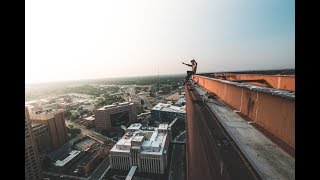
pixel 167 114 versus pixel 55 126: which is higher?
pixel 167 114

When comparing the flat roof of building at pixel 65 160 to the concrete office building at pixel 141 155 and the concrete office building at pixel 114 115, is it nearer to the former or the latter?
the concrete office building at pixel 141 155

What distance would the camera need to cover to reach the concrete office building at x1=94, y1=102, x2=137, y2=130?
5534cm

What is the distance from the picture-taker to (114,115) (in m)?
58.2

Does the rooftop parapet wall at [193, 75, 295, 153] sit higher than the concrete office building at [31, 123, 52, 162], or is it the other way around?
the rooftop parapet wall at [193, 75, 295, 153]

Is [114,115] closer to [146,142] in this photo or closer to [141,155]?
[146,142]

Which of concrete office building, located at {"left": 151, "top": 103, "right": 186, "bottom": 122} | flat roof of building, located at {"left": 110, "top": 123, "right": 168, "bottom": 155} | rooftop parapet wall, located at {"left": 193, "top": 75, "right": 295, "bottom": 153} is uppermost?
rooftop parapet wall, located at {"left": 193, "top": 75, "right": 295, "bottom": 153}

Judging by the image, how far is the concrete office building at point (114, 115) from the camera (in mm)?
55344

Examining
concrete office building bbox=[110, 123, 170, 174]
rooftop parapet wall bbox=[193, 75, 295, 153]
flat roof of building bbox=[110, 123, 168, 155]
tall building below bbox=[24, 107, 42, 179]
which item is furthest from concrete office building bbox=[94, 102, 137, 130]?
rooftop parapet wall bbox=[193, 75, 295, 153]

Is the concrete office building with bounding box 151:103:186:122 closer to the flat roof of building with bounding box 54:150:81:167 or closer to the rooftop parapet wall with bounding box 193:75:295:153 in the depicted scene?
the flat roof of building with bounding box 54:150:81:167

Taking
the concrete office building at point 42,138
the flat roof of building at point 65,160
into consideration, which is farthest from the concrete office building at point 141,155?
the concrete office building at point 42,138

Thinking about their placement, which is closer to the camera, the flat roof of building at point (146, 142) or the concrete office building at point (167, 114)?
the flat roof of building at point (146, 142)

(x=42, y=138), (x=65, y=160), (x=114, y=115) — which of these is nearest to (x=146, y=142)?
(x=65, y=160)

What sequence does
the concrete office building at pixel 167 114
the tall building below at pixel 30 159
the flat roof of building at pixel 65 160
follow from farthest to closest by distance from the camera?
1. the concrete office building at pixel 167 114
2. the flat roof of building at pixel 65 160
3. the tall building below at pixel 30 159
